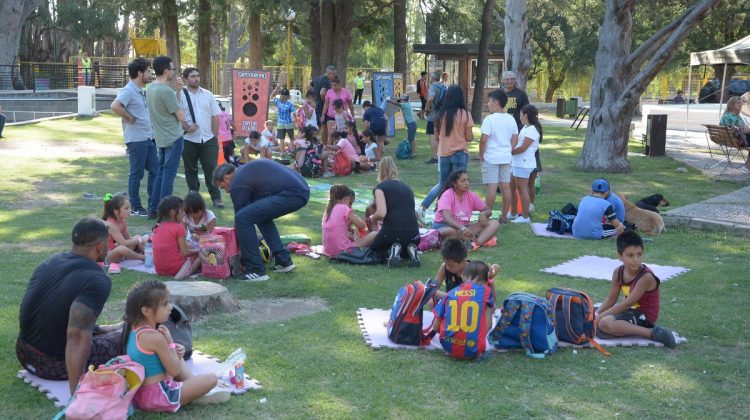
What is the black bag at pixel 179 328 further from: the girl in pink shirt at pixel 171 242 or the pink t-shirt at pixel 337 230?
the pink t-shirt at pixel 337 230

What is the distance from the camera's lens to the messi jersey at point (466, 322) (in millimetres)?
5527

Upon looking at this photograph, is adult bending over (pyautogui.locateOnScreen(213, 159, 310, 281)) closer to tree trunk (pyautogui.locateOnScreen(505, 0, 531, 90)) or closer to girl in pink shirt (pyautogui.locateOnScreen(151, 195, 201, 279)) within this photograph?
girl in pink shirt (pyautogui.locateOnScreen(151, 195, 201, 279))

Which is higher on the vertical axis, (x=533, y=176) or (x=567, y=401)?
(x=533, y=176)

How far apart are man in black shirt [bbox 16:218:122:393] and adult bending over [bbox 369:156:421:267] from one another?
3.75m

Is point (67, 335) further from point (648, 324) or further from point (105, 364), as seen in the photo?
point (648, 324)

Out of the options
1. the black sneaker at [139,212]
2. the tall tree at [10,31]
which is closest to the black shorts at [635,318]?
the black sneaker at [139,212]

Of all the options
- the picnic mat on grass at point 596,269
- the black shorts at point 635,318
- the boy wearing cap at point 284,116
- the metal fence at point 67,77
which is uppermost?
the metal fence at point 67,77

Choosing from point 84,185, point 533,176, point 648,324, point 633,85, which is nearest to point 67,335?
point 648,324

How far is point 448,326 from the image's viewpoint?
5.59m

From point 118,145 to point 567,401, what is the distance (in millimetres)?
16470

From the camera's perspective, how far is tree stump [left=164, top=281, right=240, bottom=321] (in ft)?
20.8

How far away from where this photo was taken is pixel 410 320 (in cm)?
585

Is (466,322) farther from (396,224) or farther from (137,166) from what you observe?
(137,166)

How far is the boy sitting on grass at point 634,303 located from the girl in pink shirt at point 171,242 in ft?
12.3
